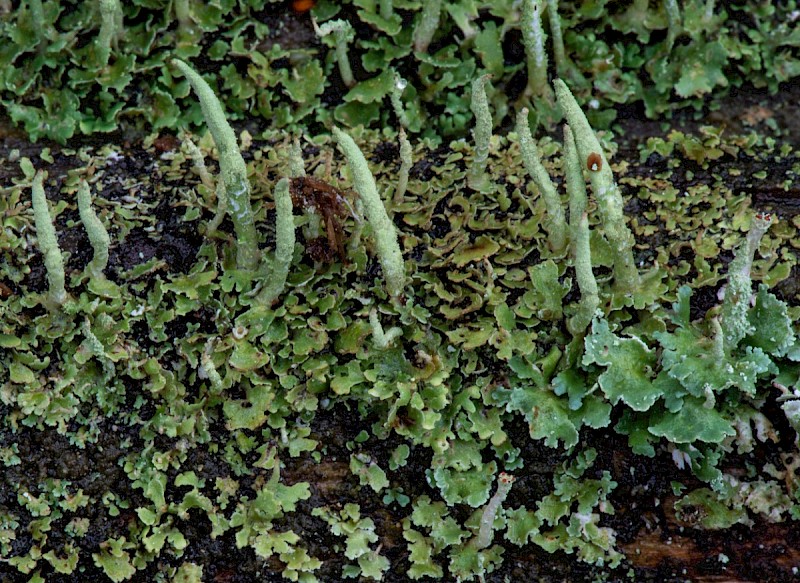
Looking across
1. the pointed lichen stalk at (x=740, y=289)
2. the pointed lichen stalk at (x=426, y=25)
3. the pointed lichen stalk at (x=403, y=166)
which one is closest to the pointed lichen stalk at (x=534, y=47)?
the pointed lichen stalk at (x=426, y=25)

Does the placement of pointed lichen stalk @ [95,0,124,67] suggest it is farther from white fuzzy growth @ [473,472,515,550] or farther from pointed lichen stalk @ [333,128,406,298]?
white fuzzy growth @ [473,472,515,550]

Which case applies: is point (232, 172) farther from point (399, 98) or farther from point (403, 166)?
point (399, 98)

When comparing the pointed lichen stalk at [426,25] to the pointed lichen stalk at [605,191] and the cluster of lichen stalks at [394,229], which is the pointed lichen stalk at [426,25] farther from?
the pointed lichen stalk at [605,191]

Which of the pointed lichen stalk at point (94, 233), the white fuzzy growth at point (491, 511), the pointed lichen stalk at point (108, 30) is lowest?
the white fuzzy growth at point (491, 511)

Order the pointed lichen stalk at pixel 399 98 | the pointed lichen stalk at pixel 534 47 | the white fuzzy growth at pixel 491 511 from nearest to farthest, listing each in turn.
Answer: the white fuzzy growth at pixel 491 511, the pointed lichen stalk at pixel 534 47, the pointed lichen stalk at pixel 399 98

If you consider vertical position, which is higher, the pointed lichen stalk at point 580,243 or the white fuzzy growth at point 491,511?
the pointed lichen stalk at point 580,243

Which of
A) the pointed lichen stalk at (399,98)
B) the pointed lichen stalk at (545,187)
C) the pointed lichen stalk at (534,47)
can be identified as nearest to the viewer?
the pointed lichen stalk at (545,187)

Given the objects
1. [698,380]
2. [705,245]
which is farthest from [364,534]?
[705,245]

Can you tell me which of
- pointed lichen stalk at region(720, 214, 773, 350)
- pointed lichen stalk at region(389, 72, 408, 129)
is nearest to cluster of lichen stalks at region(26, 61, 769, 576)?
pointed lichen stalk at region(720, 214, 773, 350)
